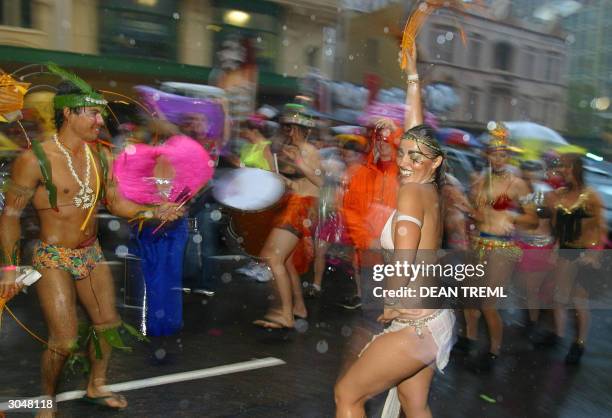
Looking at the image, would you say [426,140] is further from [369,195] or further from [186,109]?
[186,109]

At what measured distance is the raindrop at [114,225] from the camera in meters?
10.6

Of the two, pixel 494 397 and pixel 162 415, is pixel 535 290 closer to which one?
pixel 494 397

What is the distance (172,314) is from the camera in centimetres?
551

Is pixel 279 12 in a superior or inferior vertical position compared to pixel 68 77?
superior

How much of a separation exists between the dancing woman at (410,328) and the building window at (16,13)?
14.5 metres

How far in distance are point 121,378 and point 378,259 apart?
6.96 feet

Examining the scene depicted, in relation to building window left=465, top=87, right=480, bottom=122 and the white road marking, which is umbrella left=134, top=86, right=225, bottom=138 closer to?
the white road marking

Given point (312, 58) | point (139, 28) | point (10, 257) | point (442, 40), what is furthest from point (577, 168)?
point (312, 58)

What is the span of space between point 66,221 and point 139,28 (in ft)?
45.5

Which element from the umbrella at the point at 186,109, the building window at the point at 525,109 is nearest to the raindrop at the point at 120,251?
the umbrella at the point at 186,109

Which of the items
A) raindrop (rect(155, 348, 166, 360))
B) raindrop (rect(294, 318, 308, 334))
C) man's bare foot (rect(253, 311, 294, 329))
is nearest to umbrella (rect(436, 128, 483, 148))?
raindrop (rect(294, 318, 308, 334))

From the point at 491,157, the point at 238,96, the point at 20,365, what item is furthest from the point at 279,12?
the point at 20,365

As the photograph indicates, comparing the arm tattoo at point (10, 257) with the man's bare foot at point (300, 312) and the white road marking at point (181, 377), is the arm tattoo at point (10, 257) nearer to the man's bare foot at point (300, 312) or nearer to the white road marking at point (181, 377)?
the white road marking at point (181, 377)

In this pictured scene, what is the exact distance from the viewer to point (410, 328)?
2.88 meters
